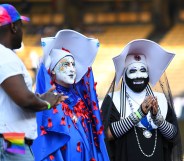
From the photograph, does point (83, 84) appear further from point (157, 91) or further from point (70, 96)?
point (157, 91)

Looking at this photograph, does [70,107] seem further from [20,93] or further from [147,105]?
[20,93]

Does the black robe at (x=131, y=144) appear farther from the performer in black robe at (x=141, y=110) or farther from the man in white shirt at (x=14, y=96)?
the man in white shirt at (x=14, y=96)

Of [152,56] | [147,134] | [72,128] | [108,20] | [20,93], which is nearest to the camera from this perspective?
[20,93]

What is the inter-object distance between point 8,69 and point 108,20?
1884cm

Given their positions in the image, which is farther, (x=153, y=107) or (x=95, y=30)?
(x=95, y=30)

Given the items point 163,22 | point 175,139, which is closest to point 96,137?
point 175,139

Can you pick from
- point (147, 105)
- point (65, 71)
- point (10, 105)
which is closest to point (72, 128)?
point (65, 71)

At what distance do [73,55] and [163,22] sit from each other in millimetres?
16340

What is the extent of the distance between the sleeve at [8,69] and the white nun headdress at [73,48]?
1.49 meters

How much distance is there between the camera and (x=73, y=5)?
23672 mm

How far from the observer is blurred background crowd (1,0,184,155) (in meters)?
22.3

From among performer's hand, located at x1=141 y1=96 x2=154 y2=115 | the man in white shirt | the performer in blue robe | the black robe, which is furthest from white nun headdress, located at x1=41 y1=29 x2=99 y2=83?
the man in white shirt

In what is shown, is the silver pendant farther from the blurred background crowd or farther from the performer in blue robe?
the blurred background crowd

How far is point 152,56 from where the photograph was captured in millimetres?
6848
